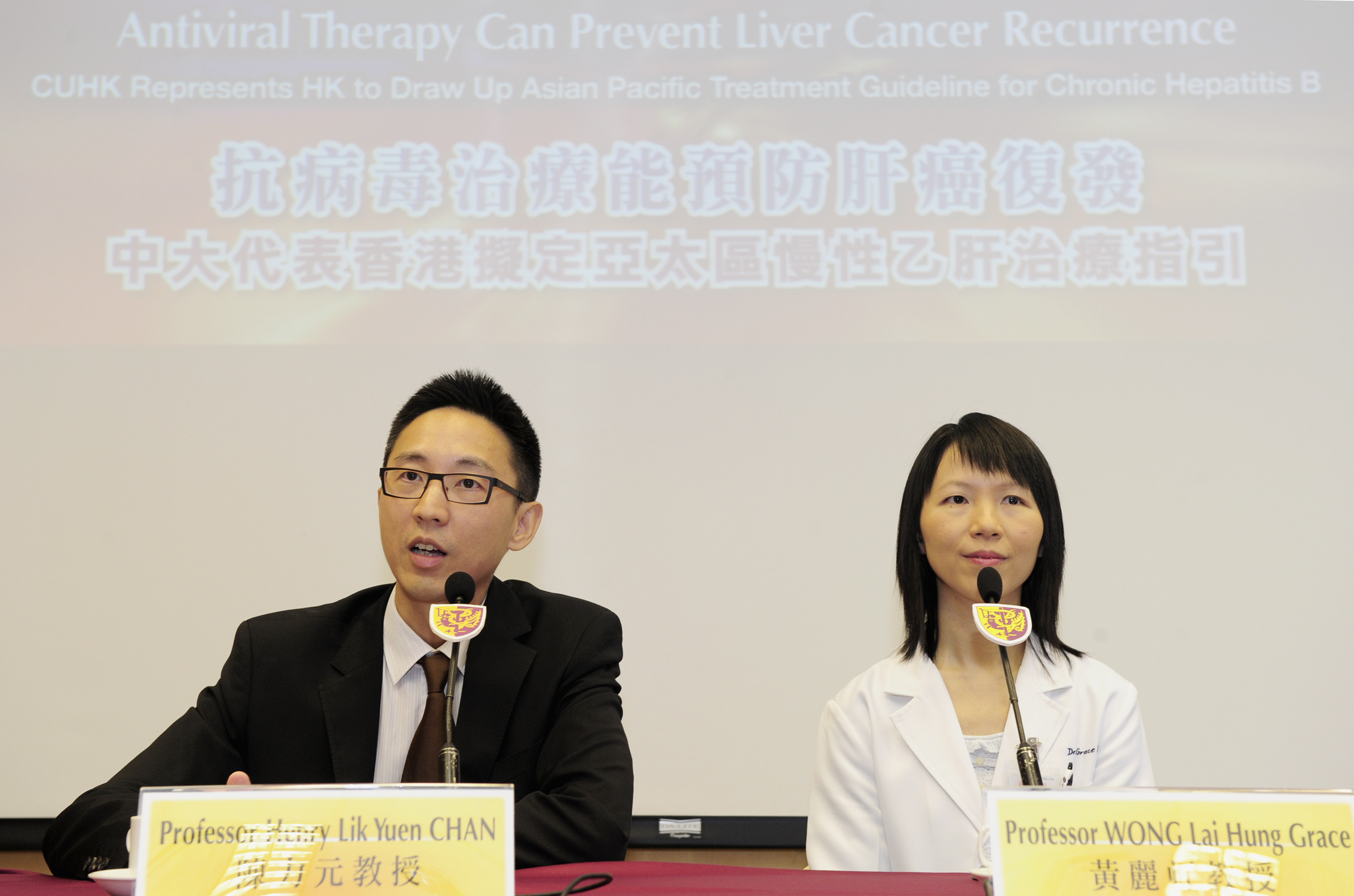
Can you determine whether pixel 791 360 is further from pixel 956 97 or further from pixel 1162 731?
pixel 1162 731

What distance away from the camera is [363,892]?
1.10 meters

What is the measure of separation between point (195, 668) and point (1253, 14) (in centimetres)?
354

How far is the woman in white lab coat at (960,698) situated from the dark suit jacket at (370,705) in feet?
1.44

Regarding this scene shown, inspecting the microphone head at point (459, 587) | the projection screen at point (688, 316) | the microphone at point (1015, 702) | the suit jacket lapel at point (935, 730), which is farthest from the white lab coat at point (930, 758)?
the projection screen at point (688, 316)

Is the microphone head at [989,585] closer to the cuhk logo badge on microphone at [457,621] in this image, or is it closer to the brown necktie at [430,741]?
the cuhk logo badge on microphone at [457,621]

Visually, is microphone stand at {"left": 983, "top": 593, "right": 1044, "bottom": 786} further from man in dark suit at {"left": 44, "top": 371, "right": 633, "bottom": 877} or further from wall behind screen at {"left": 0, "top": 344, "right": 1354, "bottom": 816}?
wall behind screen at {"left": 0, "top": 344, "right": 1354, "bottom": 816}

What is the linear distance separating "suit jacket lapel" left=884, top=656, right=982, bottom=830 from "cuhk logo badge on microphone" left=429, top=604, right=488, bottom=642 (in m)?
0.83

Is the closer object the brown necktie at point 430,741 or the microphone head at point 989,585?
the microphone head at point 989,585

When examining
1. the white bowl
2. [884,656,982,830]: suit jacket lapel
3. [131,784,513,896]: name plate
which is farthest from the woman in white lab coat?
the white bowl

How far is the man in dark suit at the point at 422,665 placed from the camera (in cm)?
196

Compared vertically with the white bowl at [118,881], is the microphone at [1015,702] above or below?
above

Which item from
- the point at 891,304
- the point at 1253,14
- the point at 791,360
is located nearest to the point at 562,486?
the point at 791,360

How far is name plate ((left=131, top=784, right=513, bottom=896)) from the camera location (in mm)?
1095

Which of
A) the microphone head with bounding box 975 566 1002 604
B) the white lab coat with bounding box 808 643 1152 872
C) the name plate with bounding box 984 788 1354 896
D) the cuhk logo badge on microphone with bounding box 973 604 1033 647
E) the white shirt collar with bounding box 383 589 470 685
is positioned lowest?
the white lab coat with bounding box 808 643 1152 872
